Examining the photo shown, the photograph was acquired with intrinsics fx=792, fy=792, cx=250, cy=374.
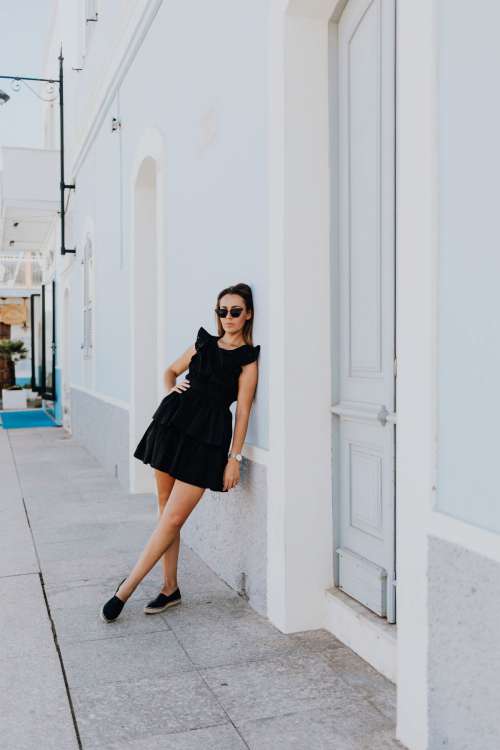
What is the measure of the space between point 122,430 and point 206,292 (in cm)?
371

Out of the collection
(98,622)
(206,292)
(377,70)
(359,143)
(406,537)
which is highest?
(377,70)

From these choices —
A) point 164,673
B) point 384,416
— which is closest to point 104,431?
point 164,673

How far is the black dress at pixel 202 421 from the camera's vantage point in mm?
3979

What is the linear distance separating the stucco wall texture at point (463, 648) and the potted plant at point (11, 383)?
20844 mm

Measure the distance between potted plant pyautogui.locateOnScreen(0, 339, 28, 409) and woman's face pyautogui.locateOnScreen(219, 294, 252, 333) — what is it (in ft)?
62.6

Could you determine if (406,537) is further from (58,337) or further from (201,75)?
(58,337)

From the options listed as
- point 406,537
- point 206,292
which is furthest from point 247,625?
point 206,292

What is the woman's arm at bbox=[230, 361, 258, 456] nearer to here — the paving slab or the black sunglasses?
the black sunglasses

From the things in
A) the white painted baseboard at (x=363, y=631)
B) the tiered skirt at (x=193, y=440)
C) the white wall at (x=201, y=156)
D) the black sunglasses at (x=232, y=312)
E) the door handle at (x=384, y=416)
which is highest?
the white wall at (x=201, y=156)

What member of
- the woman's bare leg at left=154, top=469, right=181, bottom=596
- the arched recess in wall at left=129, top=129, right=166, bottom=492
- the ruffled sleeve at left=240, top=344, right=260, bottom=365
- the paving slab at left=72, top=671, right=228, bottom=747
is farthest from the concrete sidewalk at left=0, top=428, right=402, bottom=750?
the arched recess in wall at left=129, top=129, right=166, bottom=492

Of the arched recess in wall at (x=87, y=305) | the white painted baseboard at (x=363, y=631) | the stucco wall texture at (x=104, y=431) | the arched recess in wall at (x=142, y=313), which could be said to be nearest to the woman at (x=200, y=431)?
the white painted baseboard at (x=363, y=631)

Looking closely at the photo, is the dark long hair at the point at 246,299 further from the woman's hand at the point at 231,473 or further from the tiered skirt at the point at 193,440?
the woman's hand at the point at 231,473

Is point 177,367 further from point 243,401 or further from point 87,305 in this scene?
point 87,305

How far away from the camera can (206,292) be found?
5094mm
